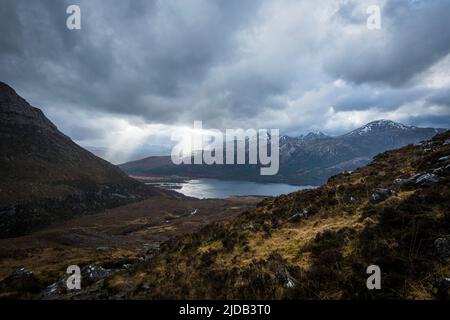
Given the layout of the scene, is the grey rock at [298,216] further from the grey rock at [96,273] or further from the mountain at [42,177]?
the mountain at [42,177]

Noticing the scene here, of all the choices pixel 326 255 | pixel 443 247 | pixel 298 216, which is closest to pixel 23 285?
pixel 298 216

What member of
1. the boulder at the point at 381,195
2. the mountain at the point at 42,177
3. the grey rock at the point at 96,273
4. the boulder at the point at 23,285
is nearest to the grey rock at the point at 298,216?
the boulder at the point at 381,195

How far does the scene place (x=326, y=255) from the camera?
1088cm

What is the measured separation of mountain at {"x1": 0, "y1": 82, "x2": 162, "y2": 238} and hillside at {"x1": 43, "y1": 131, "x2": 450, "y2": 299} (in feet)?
283

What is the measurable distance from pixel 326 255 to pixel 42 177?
134 m

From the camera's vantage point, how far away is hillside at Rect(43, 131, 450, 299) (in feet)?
28.3

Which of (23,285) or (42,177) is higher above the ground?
(42,177)

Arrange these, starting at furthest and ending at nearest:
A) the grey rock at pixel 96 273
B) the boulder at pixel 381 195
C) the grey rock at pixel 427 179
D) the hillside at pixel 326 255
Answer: the grey rock at pixel 96 273
the boulder at pixel 381 195
the grey rock at pixel 427 179
the hillside at pixel 326 255

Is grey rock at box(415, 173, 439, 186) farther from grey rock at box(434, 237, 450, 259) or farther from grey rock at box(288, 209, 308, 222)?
grey rock at box(434, 237, 450, 259)

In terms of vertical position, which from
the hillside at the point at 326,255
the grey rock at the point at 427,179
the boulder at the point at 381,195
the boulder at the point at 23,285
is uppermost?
the grey rock at the point at 427,179

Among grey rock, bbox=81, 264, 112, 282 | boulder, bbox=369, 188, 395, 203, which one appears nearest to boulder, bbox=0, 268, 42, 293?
grey rock, bbox=81, 264, 112, 282

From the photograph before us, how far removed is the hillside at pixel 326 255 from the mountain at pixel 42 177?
8619 centimetres

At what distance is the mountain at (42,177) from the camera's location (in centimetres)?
8981

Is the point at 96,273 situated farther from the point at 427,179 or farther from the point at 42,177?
the point at 42,177
